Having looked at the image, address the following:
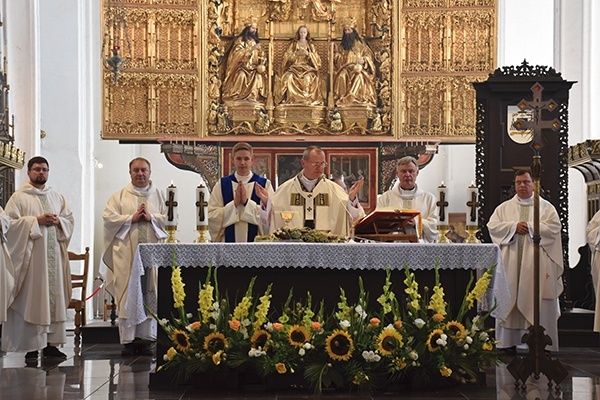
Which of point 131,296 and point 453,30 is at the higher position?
point 453,30

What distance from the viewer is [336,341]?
7.04 m

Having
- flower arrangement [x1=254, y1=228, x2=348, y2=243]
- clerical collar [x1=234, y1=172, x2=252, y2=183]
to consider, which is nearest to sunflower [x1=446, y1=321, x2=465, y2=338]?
flower arrangement [x1=254, y1=228, x2=348, y2=243]

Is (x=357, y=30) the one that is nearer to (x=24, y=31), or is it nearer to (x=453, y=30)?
(x=453, y=30)

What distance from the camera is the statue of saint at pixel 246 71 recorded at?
15.9 meters

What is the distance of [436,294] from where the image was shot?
7262mm

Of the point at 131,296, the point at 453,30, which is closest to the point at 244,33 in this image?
the point at 453,30

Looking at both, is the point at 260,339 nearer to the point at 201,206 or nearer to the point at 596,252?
the point at 201,206

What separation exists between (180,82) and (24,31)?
2.99 m

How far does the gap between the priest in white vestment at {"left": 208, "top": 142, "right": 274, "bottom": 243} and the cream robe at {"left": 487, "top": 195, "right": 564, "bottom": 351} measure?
2.63m

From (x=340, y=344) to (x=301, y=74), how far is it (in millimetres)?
9471

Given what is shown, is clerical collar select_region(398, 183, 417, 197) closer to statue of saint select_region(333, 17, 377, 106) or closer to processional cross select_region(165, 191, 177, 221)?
processional cross select_region(165, 191, 177, 221)

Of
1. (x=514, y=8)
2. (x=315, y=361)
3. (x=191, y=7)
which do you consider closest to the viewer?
(x=315, y=361)

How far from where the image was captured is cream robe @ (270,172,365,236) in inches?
350

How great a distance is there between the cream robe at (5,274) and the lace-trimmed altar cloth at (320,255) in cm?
266
